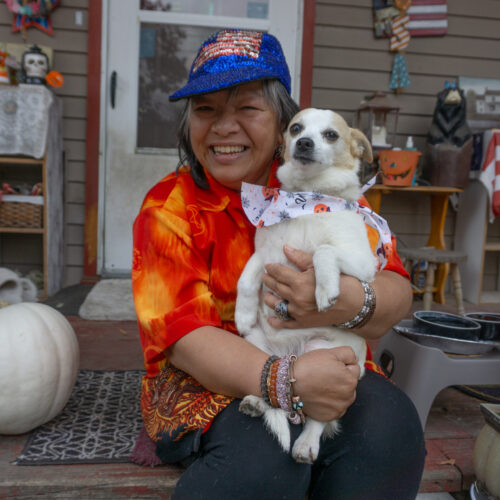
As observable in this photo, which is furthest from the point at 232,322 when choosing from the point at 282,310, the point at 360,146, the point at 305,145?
the point at 360,146

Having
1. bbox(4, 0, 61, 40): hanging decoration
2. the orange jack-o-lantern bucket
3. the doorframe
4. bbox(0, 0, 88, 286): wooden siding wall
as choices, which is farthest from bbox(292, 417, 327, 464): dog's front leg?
bbox(4, 0, 61, 40): hanging decoration

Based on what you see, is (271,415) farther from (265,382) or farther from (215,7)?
(215,7)

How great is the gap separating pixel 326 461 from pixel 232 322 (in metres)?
0.47

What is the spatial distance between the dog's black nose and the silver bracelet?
0.40 metres

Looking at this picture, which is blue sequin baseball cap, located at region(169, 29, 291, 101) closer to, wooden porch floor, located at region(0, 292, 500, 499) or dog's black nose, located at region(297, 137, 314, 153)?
dog's black nose, located at region(297, 137, 314, 153)

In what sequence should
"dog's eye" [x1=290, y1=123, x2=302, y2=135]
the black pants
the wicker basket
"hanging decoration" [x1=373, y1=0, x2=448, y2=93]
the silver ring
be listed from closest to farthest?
the black pants
the silver ring
"dog's eye" [x1=290, y1=123, x2=302, y2=135]
the wicker basket
"hanging decoration" [x1=373, y1=0, x2=448, y2=93]

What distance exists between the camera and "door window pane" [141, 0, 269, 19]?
3418 millimetres

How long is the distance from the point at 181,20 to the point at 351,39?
132 cm

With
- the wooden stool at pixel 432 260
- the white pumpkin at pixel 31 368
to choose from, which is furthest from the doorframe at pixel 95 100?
the white pumpkin at pixel 31 368

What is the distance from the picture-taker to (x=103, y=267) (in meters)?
3.56

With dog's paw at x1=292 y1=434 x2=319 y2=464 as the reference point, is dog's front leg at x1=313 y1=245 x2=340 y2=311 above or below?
above

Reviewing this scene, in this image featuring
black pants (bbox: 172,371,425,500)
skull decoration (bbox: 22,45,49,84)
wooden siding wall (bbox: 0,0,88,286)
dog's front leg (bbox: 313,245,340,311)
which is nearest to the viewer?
black pants (bbox: 172,371,425,500)

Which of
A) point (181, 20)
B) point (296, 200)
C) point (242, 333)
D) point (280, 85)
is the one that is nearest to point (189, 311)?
point (242, 333)

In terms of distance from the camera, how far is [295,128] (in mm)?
1357
